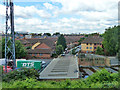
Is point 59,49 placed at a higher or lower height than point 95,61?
higher

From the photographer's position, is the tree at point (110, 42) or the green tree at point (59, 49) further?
the green tree at point (59, 49)

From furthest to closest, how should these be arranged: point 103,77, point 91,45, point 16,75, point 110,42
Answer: point 91,45 < point 110,42 < point 16,75 < point 103,77

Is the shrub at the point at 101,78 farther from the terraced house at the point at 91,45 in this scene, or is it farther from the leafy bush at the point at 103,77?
the terraced house at the point at 91,45

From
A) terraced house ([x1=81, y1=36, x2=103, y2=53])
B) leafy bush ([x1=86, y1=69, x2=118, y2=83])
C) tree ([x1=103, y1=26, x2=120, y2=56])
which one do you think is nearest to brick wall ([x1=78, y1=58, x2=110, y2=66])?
tree ([x1=103, y1=26, x2=120, y2=56])

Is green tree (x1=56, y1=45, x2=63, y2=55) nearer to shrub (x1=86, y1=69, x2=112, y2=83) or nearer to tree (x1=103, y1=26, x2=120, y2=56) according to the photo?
tree (x1=103, y1=26, x2=120, y2=56)

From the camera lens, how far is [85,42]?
10.7 meters

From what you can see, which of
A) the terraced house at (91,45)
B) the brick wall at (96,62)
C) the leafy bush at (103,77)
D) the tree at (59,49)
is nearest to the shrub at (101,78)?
the leafy bush at (103,77)

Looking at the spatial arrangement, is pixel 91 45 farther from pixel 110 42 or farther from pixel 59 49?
pixel 59 49

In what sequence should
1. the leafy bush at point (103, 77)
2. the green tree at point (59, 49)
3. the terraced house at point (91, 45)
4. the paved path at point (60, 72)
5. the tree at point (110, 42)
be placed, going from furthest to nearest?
the terraced house at point (91, 45)
the green tree at point (59, 49)
the tree at point (110, 42)
the paved path at point (60, 72)
the leafy bush at point (103, 77)

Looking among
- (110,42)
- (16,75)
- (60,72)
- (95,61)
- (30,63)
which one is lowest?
(60,72)

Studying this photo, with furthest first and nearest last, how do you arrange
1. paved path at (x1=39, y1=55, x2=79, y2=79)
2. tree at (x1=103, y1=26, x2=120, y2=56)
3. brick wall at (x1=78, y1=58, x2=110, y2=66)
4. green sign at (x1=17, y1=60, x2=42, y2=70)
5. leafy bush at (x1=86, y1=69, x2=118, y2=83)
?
tree at (x1=103, y1=26, x2=120, y2=56), brick wall at (x1=78, y1=58, x2=110, y2=66), green sign at (x1=17, y1=60, x2=42, y2=70), paved path at (x1=39, y1=55, x2=79, y2=79), leafy bush at (x1=86, y1=69, x2=118, y2=83)

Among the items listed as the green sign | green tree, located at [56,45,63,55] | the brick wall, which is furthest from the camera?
green tree, located at [56,45,63,55]

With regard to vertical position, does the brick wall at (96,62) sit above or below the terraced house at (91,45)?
below

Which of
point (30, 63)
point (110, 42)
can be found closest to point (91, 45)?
point (110, 42)
